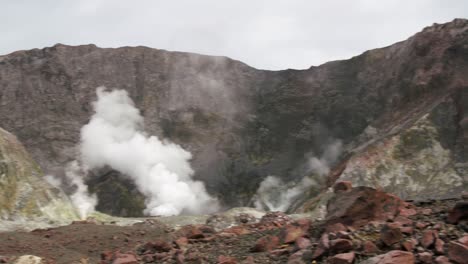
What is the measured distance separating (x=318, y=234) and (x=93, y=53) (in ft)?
272

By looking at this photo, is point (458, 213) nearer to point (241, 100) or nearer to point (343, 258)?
point (343, 258)

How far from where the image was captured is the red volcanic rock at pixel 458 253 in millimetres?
9453

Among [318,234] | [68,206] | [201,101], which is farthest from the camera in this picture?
[201,101]

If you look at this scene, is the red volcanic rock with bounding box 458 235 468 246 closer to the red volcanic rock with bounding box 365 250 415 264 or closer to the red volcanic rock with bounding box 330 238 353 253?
the red volcanic rock with bounding box 365 250 415 264

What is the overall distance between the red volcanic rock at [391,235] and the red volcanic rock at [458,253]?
1197mm

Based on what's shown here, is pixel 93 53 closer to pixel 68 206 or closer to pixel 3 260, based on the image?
pixel 68 206

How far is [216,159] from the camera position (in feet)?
266

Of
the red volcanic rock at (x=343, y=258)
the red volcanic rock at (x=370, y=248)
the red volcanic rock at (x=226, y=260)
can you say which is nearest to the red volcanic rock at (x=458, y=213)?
the red volcanic rock at (x=370, y=248)

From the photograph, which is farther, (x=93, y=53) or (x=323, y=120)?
(x=93, y=53)

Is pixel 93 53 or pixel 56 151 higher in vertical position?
pixel 93 53

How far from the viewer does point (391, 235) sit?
35.6 feet

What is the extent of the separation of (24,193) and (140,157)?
1058 inches

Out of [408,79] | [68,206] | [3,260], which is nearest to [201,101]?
[408,79]

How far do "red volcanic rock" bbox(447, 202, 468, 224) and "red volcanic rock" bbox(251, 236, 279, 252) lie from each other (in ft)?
12.3
